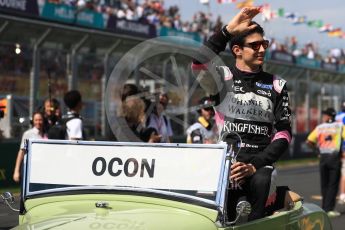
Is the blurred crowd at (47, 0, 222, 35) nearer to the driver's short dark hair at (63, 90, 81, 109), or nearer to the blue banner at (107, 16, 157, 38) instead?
the blue banner at (107, 16, 157, 38)

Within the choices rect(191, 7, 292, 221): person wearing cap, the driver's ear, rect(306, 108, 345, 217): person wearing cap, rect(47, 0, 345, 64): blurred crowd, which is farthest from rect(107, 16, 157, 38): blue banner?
rect(191, 7, 292, 221): person wearing cap

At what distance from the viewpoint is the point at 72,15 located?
1636 centimetres

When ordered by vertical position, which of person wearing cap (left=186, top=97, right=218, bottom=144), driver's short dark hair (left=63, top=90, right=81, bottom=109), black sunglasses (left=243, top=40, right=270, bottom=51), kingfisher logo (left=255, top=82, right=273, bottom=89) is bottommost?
person wearing cap (left=186, top=97, right=218, bottom=144)

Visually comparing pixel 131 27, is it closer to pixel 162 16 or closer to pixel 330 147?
pixel 162 16

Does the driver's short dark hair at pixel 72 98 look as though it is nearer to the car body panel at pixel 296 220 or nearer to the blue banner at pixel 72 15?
the car body panel at pixel 296 220

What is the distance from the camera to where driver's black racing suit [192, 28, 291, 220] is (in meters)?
4.46

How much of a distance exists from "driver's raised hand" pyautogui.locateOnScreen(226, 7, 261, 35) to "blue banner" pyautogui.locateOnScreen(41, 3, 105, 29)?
11.5 metres

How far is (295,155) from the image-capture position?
26172 mm

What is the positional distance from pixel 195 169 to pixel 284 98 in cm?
105

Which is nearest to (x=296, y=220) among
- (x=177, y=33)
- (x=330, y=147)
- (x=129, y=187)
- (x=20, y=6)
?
(x=129, y=187)

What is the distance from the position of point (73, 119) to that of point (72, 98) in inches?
9.5

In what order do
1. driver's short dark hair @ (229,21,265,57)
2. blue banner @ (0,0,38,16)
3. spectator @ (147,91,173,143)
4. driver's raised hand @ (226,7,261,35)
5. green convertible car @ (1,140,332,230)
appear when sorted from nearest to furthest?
green convertible car @ (1,140,332,230)
driver's raised hand @ (226,7,261,35)
driver's short dark hair @ (229,21,265,57)
spectator @ (147,91,173,143)
blue banner @ (0,0,38,16)

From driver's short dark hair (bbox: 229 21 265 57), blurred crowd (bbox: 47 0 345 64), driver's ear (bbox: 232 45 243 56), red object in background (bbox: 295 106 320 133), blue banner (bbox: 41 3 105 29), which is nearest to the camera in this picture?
driver's short dark hair (bbox: 229 21 265 57)

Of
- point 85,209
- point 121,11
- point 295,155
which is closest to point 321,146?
point 85,209
